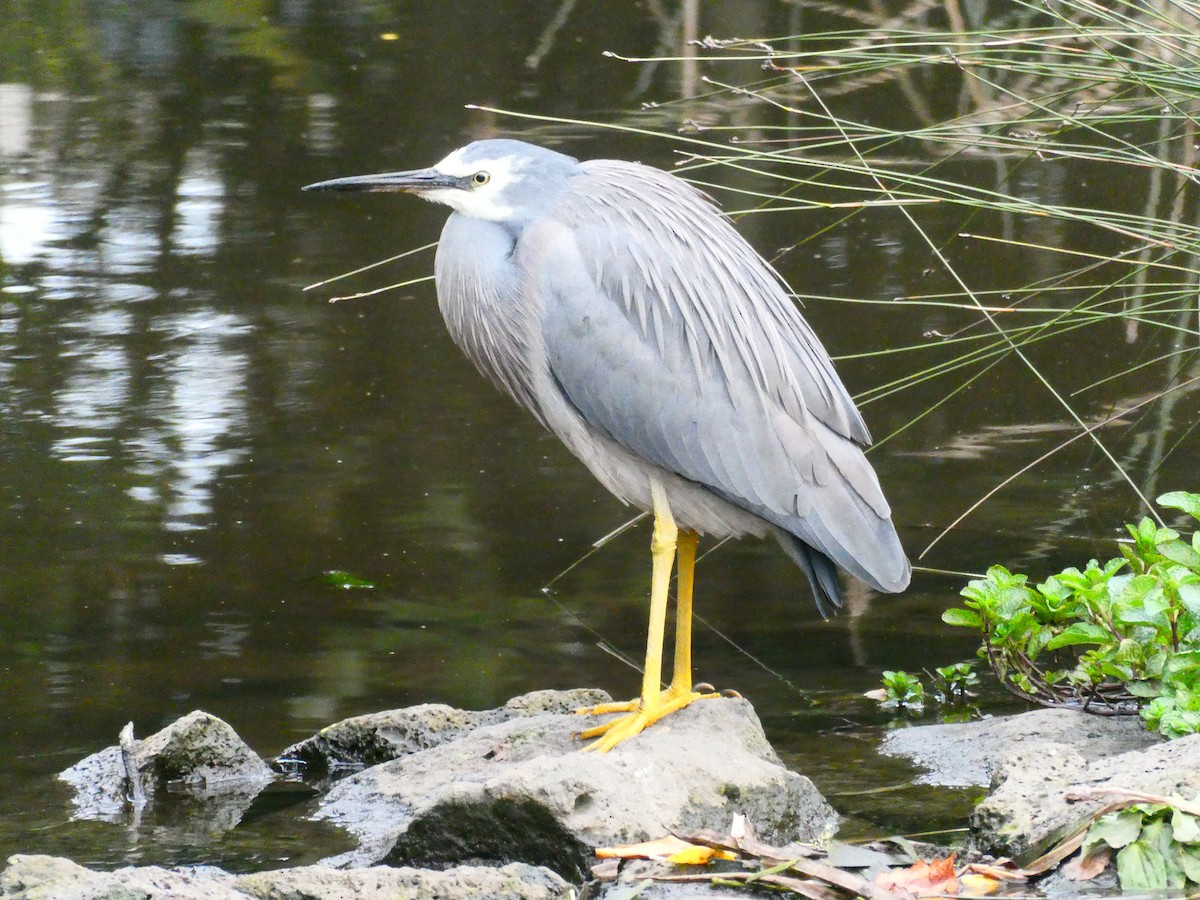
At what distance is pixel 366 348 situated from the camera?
7.55 metres

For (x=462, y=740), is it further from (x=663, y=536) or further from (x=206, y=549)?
(x=206, y=549)

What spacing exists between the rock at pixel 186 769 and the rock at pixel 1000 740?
158 cm

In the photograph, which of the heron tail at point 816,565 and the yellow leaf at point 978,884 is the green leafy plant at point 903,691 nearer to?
the heron tail at point 816,565

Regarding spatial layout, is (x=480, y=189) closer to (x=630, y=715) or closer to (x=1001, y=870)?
(x=630, y=715)

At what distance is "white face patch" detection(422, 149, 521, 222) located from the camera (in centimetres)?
421

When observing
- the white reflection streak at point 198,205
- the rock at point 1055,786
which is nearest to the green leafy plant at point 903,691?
the rock at point 1055,786

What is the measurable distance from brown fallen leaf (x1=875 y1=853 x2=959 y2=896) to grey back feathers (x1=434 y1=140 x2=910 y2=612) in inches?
43.2

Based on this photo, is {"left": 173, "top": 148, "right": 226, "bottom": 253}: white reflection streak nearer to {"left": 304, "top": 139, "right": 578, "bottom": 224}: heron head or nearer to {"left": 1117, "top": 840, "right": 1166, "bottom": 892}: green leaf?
{"left": 304, "top": 139, "right": 578, "bottom": 224}: heron head

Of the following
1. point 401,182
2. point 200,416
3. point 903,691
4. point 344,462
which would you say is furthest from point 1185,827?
point 200,416

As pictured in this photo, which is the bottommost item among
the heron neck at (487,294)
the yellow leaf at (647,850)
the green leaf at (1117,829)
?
the yellow leaf at (647,850)

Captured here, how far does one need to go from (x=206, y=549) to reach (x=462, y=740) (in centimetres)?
189

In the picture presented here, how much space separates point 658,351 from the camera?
4328mm

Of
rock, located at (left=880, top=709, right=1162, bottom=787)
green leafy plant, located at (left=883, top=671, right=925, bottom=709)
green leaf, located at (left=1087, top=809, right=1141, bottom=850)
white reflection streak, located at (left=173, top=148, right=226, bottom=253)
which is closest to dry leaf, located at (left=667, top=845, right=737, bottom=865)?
green leaf, located at (left=1087, top=809, right=1141, bottom=850)

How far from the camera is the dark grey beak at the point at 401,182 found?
13.7 ft
